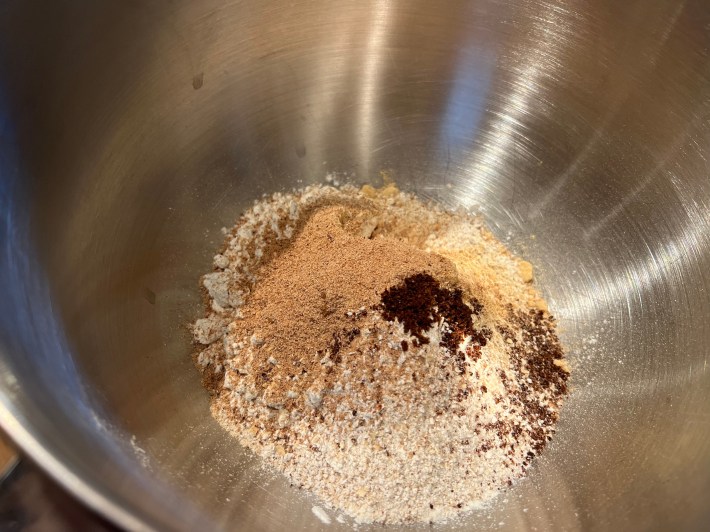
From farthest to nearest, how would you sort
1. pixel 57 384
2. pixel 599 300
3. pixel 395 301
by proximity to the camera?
pixel 599 300 → pixel 395 301 → pixel 57 384

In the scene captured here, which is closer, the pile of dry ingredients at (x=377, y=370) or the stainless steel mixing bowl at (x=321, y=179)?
the stainless steel mixing bowl at (x=321, y=179)

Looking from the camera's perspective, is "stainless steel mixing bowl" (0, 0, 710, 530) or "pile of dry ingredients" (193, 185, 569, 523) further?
"pile of dry ingredients" (193, 185, 569, 523)

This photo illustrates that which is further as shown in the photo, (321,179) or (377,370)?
(321,179)

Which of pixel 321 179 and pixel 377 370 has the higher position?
pixel 321 179

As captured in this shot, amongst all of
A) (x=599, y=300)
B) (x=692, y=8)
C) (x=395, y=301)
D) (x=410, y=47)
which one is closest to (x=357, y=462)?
(x=395, y=301)

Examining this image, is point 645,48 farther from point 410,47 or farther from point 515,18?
point 410,47
